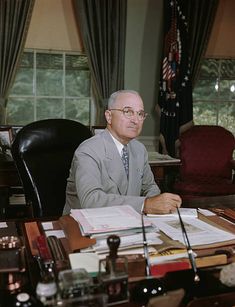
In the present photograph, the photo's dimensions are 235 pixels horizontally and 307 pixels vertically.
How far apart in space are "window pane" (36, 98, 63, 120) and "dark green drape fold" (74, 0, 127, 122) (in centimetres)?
48

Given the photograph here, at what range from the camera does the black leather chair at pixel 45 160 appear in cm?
202

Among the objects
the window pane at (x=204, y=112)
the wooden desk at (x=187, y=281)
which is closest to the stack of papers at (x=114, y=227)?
the wooden desk at (x=187, y=281)

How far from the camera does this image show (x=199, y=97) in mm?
5027

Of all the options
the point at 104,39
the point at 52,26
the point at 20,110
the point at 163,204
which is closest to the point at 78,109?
the point at 20,110

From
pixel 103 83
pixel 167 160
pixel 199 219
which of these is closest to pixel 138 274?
pixel 199 219

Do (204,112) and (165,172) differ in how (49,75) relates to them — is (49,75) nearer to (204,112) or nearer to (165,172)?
(165,172)

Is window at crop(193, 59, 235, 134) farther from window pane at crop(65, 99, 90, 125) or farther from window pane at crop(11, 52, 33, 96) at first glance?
window pane at crop(11, 52, 33, 96)

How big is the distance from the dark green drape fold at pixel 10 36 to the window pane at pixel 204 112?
2.28 metres

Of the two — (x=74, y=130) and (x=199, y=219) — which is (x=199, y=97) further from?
(x=199, y=219)

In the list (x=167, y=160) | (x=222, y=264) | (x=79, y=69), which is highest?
(x=79, y=69)

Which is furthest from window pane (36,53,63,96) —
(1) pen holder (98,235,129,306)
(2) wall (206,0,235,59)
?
(1) pen holder (98,235,129,306)

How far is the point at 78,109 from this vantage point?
474 cm

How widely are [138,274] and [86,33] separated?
3.75 metres

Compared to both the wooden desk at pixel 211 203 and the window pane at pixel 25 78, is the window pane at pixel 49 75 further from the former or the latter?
the wooden desk at pixel 211 203
